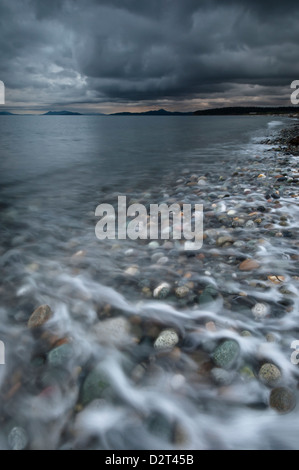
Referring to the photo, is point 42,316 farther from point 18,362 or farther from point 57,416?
point 57,416

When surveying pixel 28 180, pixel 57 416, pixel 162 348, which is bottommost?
pixel 57 416

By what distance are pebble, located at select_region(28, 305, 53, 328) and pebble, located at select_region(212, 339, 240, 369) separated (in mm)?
1593

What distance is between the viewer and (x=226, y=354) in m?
2.08

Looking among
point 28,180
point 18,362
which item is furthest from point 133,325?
point 28,180

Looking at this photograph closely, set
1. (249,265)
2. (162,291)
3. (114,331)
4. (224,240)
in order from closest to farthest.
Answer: (114,331) → (162,291) → (249,265) → (224,240)

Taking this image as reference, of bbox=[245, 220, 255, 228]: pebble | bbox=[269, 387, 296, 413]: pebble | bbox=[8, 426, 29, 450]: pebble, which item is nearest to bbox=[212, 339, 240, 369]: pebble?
bbox=[269, 387, 296, 413]: pebble

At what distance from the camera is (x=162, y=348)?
7.16 feet

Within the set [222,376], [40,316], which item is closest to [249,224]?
[222,376]

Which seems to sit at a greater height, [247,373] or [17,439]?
[247,373]

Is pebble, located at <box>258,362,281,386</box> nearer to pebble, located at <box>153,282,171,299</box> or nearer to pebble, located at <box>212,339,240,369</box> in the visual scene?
pebble, located at <box>212,339,240,369</box>

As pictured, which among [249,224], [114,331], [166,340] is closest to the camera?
[166,340]

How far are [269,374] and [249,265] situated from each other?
59.4 inches

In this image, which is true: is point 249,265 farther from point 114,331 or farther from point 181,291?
point 114,331
